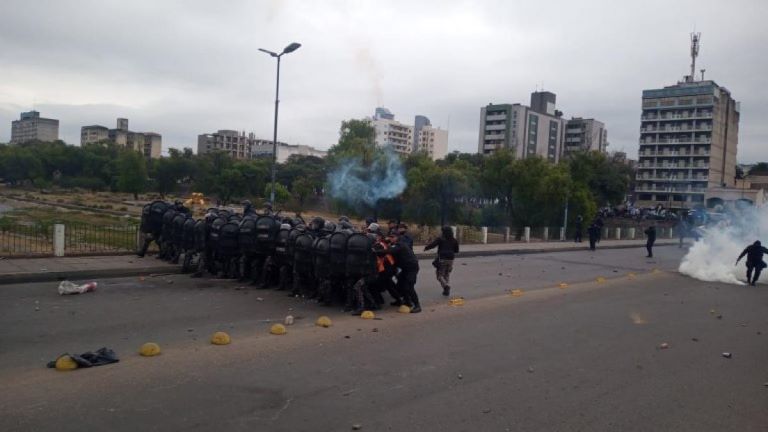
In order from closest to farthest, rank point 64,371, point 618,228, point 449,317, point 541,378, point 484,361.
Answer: point 64,371 → point 541,378 → point 484,361 → point 449,317 → point 618,228

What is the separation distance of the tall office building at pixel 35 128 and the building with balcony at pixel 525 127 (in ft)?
460

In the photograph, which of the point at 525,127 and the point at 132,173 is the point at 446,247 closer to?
the point at 132,173

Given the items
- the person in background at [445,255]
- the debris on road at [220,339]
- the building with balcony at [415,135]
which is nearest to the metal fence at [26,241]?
the debris on road at [220,339]

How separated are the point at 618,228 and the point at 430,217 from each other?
20304 millimetres

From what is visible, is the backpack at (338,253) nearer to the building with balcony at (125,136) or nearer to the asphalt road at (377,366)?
the asphalt road at (377,366)

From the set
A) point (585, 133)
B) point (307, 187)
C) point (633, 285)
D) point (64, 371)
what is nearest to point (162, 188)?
point (307, 187)

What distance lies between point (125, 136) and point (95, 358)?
173 m

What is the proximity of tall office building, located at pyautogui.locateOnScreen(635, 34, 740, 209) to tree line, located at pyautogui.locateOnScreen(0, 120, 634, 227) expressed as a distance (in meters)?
5.75

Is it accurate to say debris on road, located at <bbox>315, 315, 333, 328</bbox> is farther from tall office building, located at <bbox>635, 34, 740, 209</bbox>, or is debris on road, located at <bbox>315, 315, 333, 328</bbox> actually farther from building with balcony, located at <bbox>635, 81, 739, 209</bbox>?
building with balcony, located at <bbox>635, 81, 739, 209</bbox>

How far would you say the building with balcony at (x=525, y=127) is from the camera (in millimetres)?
105812

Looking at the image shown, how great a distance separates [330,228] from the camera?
1197cm

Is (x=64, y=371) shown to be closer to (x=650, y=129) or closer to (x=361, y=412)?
(x=361, y=412)

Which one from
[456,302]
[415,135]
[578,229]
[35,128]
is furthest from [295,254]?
[35,128]

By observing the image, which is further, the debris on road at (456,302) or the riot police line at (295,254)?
the debris on road at (456,302)
